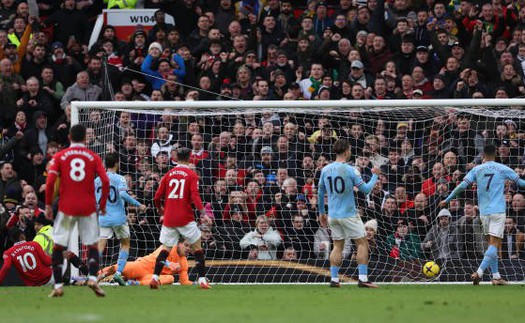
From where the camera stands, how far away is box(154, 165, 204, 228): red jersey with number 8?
16.8 meters

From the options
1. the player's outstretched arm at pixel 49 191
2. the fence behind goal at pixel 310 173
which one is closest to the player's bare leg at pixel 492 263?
the fence behind goal at pixel 310 173

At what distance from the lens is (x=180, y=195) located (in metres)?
16.8

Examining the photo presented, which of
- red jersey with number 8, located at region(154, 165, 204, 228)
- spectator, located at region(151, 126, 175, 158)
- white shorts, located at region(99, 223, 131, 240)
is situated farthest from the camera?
spectator, located at region(151, 126, 175, 158)

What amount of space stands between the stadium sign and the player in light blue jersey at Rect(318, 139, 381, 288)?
9554mm

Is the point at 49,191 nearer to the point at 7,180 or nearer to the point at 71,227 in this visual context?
the point at 71,227

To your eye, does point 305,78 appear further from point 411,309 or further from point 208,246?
point 411,309

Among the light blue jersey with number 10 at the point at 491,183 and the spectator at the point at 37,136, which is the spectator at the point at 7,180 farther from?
the light blue jersey with number 10 at the point at 491,183

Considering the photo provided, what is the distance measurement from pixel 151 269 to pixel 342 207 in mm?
3493

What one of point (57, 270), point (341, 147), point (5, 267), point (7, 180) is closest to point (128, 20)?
point (7, 180)

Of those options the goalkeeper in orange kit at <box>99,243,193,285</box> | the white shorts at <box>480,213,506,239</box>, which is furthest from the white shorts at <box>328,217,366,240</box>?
the goalkeeper in orange kit at <box>99,243,193,285</box>

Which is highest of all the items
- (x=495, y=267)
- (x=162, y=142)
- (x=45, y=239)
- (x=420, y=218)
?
(x=162, y=142)

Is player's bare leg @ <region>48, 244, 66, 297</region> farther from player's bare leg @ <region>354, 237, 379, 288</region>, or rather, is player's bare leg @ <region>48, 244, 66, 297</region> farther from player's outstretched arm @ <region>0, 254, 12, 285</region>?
player's bare leg @ <region>354, 237, 379, 288</region>

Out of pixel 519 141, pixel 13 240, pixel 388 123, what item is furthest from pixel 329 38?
pixel 13 240

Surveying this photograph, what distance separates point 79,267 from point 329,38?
25.8ft
